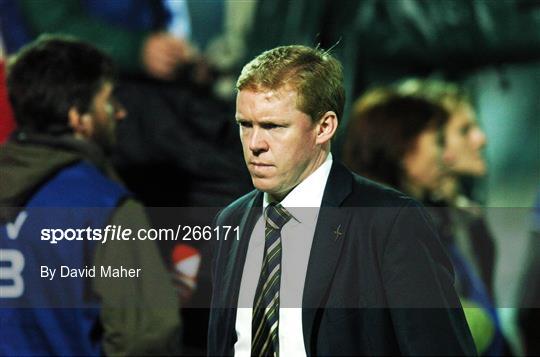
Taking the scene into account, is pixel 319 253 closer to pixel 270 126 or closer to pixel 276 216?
pixel 276 216

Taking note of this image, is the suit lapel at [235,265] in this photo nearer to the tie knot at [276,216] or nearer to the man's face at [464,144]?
the tie knot at [276,216]

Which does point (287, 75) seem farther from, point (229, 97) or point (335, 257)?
point (229, 97)

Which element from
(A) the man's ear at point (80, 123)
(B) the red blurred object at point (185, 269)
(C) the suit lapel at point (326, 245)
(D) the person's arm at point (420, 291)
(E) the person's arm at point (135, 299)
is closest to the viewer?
(D) the person's arm at point (420, 291)

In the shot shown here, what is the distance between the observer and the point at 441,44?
3.79 metres

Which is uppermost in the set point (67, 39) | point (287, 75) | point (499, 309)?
point (67, 39)

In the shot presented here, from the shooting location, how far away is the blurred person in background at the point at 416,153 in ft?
11.5

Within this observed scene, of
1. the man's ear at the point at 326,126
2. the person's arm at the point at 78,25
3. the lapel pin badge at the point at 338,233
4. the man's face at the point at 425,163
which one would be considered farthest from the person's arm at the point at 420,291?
the person's arm at the point at 78,25

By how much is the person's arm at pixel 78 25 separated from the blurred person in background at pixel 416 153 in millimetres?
870

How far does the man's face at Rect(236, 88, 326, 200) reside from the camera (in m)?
2.25

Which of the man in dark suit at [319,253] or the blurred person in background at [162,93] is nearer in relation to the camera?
the man in dark suit at [319,253]

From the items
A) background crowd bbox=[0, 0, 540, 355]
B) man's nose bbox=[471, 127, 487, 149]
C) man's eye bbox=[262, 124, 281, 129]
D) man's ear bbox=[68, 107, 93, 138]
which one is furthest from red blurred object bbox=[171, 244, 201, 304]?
man's nose bbox=[471, 127, 487, 149]

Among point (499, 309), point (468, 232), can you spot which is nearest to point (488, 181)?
point (468, 232)

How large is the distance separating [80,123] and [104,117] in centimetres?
10

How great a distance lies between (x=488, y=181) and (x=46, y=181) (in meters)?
1.80
